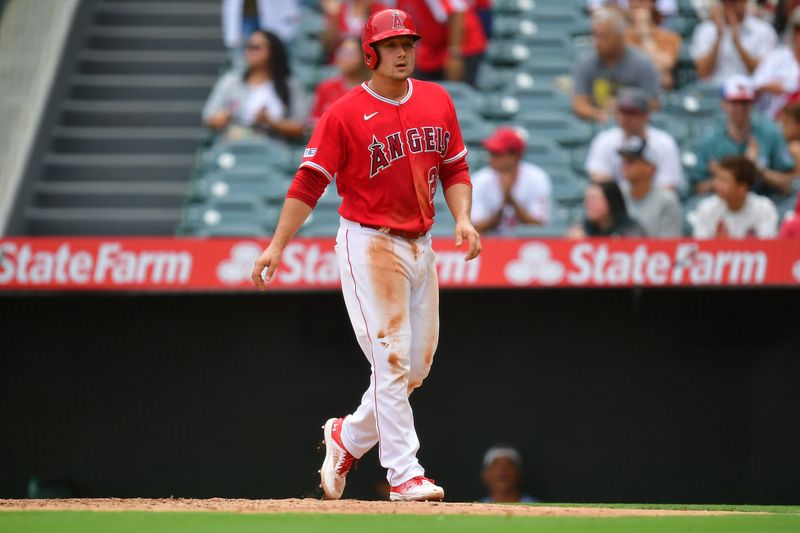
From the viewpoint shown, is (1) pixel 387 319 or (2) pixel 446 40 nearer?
(1) pixel 387 319

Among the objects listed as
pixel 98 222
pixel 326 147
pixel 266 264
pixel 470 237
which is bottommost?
pixel 266 264

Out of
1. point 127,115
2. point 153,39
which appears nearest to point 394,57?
point 127,115

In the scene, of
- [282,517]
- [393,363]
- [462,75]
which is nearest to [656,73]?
[462,75]

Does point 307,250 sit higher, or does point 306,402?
point 307,250

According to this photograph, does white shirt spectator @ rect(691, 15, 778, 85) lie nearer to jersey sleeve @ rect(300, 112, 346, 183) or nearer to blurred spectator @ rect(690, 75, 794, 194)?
blurred spectator @ rect(690, 75, 794, 194)

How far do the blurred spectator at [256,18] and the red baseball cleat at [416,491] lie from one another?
19.8 feet

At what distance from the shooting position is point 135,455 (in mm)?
→ 8211

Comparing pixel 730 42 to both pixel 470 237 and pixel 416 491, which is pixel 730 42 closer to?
pixel 470 237

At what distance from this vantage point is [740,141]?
914 cm

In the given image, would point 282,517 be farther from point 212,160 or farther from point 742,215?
point 212,160

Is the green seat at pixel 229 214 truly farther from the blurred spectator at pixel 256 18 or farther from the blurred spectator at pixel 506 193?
the blurred spectator at pixel 256 18

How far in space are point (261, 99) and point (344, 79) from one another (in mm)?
661

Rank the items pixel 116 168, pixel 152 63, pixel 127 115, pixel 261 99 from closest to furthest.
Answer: pixel 261 99
pixel 116 168
pixel 127 115
pixel 152 63

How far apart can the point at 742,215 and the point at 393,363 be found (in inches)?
164
